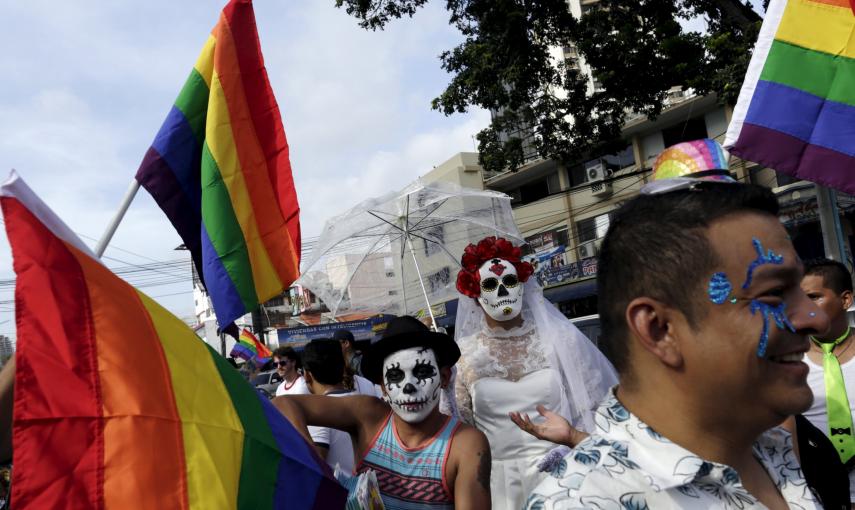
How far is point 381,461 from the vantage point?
3129 millimetres

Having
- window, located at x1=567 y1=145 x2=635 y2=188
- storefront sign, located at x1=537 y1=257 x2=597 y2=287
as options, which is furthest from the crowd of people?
window, located at x1=567 y1=145 x2=635 y2=188

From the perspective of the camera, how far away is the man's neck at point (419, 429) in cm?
317

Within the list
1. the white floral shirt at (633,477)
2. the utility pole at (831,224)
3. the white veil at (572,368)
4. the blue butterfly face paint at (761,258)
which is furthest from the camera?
the utility pole at (831,224)

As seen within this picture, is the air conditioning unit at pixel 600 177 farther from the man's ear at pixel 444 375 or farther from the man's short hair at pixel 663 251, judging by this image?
the man's short hair at pixel 663 251

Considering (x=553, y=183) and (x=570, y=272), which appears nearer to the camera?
(x=570, y=272)

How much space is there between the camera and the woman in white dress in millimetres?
3967

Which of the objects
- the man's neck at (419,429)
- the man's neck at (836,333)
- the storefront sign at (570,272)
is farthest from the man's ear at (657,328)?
the storefront sign at (570,272)

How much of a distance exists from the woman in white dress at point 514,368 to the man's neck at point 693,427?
2555 mm

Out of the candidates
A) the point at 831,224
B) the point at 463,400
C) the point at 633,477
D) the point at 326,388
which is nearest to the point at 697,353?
the point at 633,477

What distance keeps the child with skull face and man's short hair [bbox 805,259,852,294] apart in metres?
1.80

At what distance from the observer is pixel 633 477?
Answer: 127 centimetres

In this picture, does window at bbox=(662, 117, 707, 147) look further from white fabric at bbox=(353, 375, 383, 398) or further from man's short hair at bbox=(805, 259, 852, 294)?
man's short hair at bbox=(805, 259, 852, 294)

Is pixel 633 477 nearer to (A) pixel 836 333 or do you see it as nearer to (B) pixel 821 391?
(B) pixel 821 391

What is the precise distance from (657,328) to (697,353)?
0.08 m
